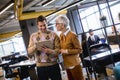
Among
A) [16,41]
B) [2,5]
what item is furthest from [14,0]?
[16,41]

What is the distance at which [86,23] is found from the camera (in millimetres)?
8945

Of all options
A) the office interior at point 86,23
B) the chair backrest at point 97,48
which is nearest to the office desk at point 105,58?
the office interior at point 86,23

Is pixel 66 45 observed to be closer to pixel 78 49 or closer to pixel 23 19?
pixel 78 49

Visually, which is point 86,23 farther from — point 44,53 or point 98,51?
point 44,53

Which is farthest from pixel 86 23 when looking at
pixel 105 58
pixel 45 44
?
pixel 45 44

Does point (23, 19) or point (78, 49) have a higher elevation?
point (23, 19)

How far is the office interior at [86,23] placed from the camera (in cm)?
299

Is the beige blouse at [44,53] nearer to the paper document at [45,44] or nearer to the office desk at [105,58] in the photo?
the paper document at [45,44]

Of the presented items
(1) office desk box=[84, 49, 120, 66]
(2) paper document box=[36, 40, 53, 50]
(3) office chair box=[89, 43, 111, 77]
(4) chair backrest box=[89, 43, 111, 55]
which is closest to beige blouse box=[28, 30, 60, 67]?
(2) paper document box=[36, 40, 53, 50]

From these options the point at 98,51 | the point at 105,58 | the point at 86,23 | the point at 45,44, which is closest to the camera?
the point at 45,44

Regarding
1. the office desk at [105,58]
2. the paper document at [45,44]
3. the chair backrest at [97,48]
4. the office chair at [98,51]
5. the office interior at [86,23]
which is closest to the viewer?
the office interior at [86,23]

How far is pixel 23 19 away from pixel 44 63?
310 inches

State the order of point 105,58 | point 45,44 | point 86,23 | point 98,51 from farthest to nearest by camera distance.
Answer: point 86,23 → point 98,51 → point 105,58 → point 45,44

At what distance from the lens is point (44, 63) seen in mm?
3369
